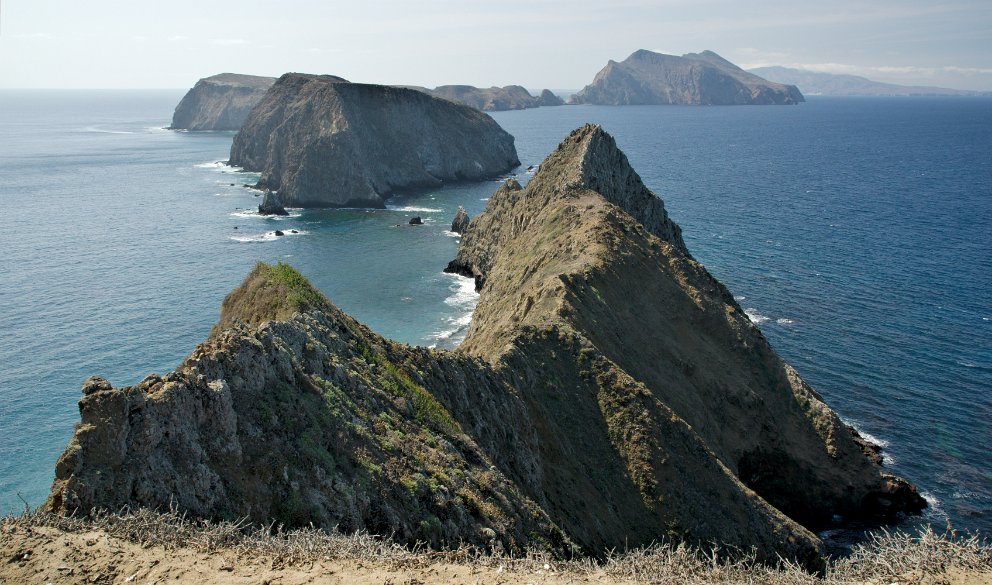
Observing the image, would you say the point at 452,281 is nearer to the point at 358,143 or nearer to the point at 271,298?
the point at 271,298

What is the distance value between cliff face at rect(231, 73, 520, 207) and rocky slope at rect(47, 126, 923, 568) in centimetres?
8068

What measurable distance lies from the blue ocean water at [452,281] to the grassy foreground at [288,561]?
1304 inches

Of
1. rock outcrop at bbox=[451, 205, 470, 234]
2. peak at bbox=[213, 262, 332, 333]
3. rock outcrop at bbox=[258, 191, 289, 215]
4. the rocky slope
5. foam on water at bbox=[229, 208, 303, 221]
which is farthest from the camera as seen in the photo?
rock outcrop at bbox=[258, 191, 289, 215]

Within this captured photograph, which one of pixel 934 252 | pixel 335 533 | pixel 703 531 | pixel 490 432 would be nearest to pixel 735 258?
pixel 934 252

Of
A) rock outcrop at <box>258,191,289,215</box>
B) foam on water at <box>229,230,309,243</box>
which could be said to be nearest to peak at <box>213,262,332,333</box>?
foam on water at <box>229,230,309,243</box>

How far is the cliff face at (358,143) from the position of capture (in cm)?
14088

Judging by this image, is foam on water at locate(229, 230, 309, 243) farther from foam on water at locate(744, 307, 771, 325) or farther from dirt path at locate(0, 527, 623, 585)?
dirt path at locate(0, 527, 623, 585)

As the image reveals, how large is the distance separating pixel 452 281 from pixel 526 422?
55130 millimetres

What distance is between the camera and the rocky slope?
1980cm

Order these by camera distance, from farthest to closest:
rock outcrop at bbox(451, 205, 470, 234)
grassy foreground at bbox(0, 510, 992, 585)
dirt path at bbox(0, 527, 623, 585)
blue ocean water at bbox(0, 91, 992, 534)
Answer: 1. rock outcrop at bbox(451, 205, 470, 234)
2. blue ocean water at bbox(0, 91, 992, 534)
3. grassy foreground at bbox(0, 510, 992, 585)
4. dirt path at bbox(0, 527, 623, 585)

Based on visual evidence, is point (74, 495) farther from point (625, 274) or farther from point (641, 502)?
point (625, 274)

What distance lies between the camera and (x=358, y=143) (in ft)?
475

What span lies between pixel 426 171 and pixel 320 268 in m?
74.3

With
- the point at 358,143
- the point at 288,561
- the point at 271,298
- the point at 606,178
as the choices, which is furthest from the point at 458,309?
the point at 358,143
